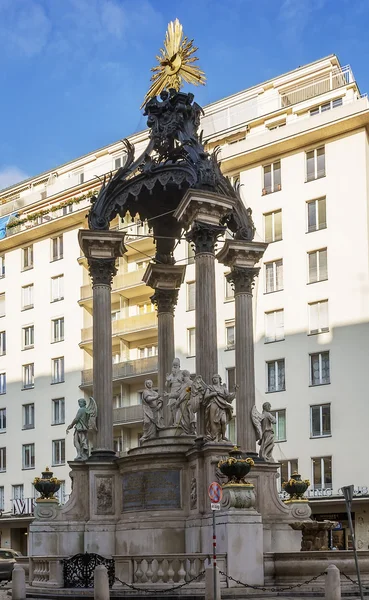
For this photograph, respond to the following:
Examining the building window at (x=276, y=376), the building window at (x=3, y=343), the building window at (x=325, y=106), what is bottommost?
the building window at (x=276, y=376)

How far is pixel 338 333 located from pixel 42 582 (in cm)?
3170

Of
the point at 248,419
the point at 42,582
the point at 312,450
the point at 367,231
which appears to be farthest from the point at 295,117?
the point at 42,582

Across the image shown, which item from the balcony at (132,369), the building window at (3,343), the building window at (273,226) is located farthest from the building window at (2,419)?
the building window at (273,226)

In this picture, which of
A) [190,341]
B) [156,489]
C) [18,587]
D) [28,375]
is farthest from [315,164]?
[18,587]

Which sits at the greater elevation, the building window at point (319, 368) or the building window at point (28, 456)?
the building window at point (319, 368)

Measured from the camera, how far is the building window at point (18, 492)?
237 ft

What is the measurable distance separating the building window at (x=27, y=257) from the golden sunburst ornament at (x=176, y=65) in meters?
39.8

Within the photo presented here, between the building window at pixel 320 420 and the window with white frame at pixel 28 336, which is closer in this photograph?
the building window at pixel 320 420

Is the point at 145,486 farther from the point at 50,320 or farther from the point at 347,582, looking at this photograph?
the point at 50,320

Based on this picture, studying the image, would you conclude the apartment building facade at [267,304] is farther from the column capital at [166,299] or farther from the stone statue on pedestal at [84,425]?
the stone statue on pedestal at [84,425]

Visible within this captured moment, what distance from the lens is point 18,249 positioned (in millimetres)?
76438

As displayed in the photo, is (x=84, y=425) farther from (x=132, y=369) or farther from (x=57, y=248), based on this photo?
(x=57, y=248)

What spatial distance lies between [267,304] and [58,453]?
18.1m

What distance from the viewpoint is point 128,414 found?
2611 inches
